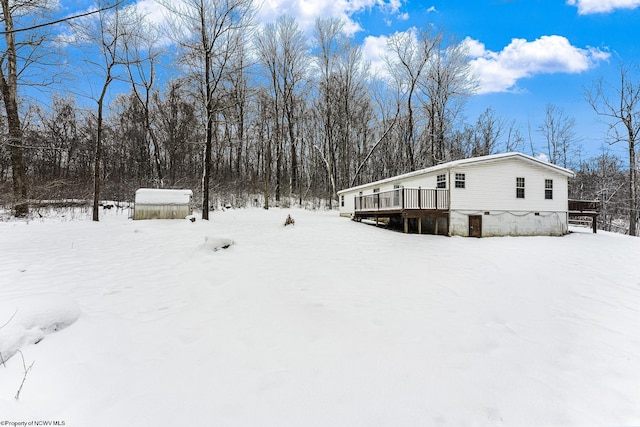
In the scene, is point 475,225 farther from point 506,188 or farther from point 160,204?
point 160,204

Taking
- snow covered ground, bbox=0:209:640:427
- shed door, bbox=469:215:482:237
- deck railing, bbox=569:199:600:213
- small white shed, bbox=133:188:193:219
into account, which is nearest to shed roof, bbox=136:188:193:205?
small white shed, bbox=133:188:193:219

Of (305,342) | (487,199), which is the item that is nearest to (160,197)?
(305,342)

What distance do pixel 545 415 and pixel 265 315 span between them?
3.35 m

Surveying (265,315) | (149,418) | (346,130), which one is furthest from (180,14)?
(149,418)

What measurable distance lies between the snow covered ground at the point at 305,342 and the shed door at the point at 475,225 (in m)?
6.32

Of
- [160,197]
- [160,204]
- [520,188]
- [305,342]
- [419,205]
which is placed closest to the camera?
[305,342]

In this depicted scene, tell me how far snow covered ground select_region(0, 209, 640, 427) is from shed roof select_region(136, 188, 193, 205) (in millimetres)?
7253

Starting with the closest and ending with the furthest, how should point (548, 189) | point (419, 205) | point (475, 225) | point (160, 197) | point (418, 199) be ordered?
1. point (419, 205)
2. point (418, 199)
3. point (475, 225)
4. point (160, 197)
5. point (548, 189)

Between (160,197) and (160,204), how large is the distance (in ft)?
1.25

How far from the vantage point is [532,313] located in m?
4.69

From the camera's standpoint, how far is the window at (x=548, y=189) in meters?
15.2

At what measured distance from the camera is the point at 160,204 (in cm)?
1416

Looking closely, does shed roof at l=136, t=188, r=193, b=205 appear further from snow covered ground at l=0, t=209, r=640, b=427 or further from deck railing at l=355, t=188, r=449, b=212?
deck railing at l=355, t=188, r=449, b=212

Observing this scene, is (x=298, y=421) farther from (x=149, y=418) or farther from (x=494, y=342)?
(x=494, y=342)
